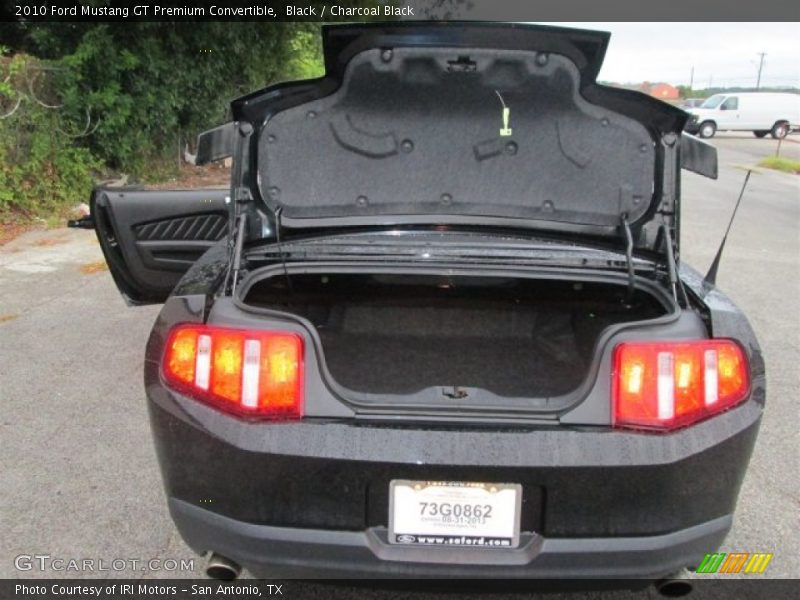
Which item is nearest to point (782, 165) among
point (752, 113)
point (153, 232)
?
point (752, 113)

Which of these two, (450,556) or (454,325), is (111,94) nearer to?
(454,325)

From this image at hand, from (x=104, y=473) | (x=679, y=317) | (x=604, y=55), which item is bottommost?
(x=104, y=473)

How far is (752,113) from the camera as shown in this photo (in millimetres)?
35469

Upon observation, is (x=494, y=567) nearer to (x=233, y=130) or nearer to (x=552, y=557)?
(x=552, y=557)

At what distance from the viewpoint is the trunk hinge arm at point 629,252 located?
2250 millimetres

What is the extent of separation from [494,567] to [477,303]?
4.59 feet

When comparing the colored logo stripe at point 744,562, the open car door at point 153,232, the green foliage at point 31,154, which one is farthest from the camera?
the green foliage at point 31,154

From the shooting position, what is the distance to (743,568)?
261cm

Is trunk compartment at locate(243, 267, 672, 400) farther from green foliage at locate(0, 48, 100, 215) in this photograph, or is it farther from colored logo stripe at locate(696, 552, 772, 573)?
green foliage at locate(0, 48, 100, 215)

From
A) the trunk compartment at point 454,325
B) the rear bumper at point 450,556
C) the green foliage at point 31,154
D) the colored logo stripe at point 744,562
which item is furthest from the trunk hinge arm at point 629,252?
the green foliage at point 31,154

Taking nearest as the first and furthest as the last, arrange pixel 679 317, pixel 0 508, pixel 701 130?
pixel 679 317
pixel 0 508
pixel 701 130

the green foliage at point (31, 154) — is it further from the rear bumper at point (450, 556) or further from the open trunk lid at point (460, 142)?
the rear bumper at point (450, 556)

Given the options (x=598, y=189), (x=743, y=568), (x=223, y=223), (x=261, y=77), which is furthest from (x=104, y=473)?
(x=261, y=77)

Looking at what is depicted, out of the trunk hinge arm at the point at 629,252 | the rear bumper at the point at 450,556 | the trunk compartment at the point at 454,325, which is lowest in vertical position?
the rear bumper at the point at 450,556
